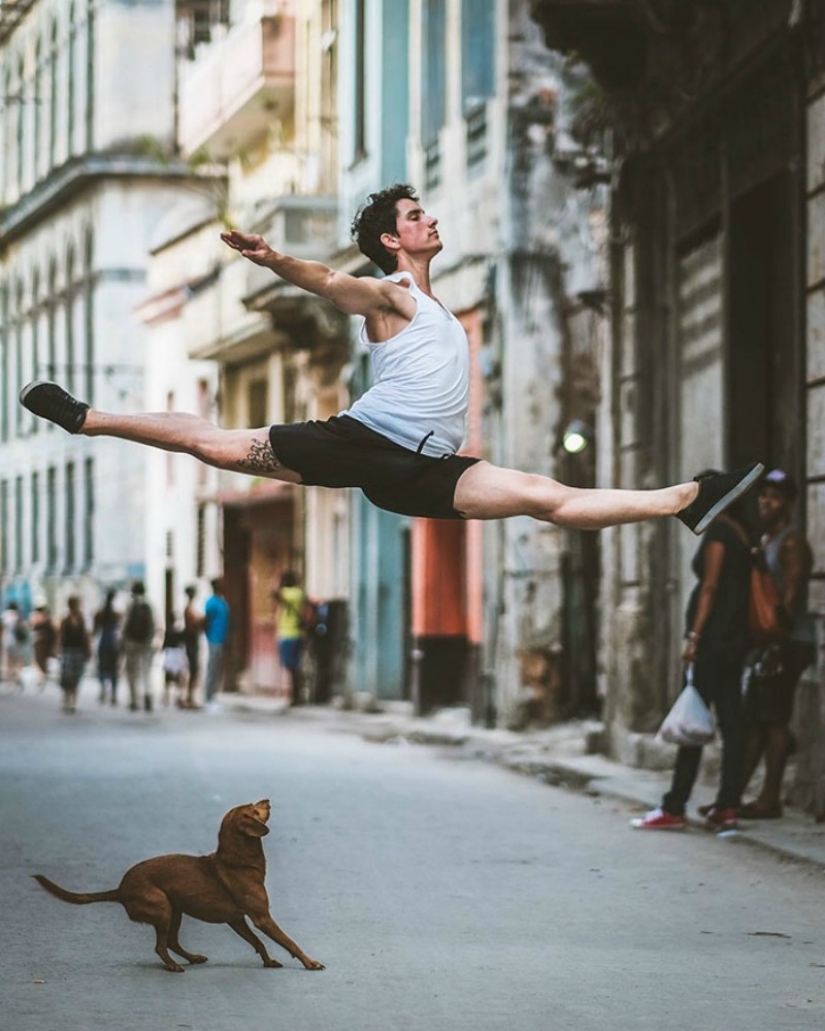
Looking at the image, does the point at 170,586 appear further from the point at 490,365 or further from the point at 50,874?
the point at 50,874

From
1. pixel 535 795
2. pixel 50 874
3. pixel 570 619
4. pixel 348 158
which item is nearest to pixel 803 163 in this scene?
pixel 535 795

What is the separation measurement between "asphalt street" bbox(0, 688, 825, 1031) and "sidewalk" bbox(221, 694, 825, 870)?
0.81 ft

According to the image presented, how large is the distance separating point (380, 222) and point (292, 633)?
25434 mm

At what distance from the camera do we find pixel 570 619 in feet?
82.0

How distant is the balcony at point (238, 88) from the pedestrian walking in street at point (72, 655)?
31.3 feet

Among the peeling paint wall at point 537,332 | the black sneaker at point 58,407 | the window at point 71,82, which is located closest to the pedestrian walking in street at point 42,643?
the window at point 71,82

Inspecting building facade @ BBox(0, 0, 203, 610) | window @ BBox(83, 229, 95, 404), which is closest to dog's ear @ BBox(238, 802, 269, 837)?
building facade @ BBox(0, 0, 203, 610)

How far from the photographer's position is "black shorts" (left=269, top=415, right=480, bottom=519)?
8211 millimetres

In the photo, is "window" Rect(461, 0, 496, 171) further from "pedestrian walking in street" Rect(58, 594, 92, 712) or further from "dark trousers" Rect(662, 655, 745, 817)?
"dark trousers" Rect(662, 655, 745, 817)

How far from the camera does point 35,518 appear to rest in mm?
66688

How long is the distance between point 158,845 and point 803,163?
5.93m

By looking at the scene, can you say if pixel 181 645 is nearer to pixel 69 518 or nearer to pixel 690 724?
pixel 690 724

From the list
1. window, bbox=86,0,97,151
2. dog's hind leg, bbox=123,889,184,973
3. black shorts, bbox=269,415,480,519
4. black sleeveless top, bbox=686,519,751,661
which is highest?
window, bbox=86,0,97,151

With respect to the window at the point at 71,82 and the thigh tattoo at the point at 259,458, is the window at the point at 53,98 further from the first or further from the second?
the thigh tattoo at the point at 259,458
